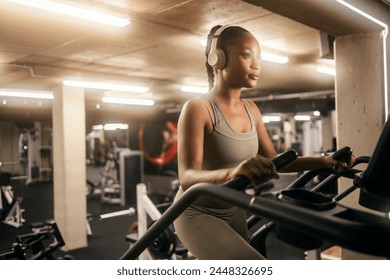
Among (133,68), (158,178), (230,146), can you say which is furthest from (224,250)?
(158,178)

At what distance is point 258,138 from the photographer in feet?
6.31

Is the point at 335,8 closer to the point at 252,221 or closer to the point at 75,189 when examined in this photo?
the point at 252,221

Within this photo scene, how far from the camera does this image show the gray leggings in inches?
57.9

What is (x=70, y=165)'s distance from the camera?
7176 mm

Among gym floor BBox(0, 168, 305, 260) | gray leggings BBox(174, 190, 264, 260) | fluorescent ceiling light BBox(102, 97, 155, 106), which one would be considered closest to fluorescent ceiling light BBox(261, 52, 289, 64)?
gym floor BBox(0, 168, 305, 260)

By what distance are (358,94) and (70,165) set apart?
18.0 feet

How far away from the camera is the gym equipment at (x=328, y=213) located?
3.19 feet

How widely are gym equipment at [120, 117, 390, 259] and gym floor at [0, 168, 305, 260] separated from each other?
501 centimetres

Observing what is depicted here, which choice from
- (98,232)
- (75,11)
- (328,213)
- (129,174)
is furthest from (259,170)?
(129,174)

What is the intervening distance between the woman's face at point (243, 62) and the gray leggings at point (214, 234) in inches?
22.9

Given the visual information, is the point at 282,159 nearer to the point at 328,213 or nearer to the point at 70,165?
the point at 328,213

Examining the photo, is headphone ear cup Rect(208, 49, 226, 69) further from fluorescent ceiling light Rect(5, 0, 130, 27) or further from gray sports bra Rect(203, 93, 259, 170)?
fluorescent ceiling light Rect(5, 0, 130, 27)

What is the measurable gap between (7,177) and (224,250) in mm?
9522
